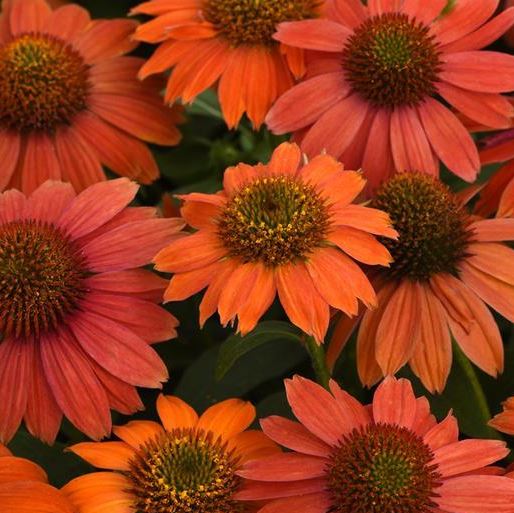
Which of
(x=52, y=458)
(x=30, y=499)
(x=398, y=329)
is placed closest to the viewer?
(x=30, y=499)

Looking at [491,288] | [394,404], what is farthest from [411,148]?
[394,404]

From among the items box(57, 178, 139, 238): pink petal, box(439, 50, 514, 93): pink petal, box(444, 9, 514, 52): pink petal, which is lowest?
box(57, 178, 139, 238): pink petal

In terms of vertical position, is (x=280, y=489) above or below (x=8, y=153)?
below

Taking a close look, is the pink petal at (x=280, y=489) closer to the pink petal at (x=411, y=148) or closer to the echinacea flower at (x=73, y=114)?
the pink petal at (x=411, y=148)

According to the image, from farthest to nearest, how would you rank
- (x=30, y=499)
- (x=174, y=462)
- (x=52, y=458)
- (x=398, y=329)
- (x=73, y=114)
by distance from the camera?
(x=73, y=114)
(x=52, y=458)
(x=398, y=329)
(x=174, y=462)
(x=30, y=499)

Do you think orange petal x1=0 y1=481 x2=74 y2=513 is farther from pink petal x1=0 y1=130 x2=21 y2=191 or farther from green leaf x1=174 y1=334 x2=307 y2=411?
pink petal x1=0 y1=130 x2=21 y2=191

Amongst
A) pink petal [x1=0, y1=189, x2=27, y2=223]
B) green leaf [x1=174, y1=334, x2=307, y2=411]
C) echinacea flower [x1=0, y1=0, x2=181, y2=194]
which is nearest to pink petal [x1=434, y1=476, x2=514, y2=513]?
green leaf [x1=174, y1=334, x2=307, y2=411]

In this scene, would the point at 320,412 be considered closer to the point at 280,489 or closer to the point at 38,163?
the point at 280,489
